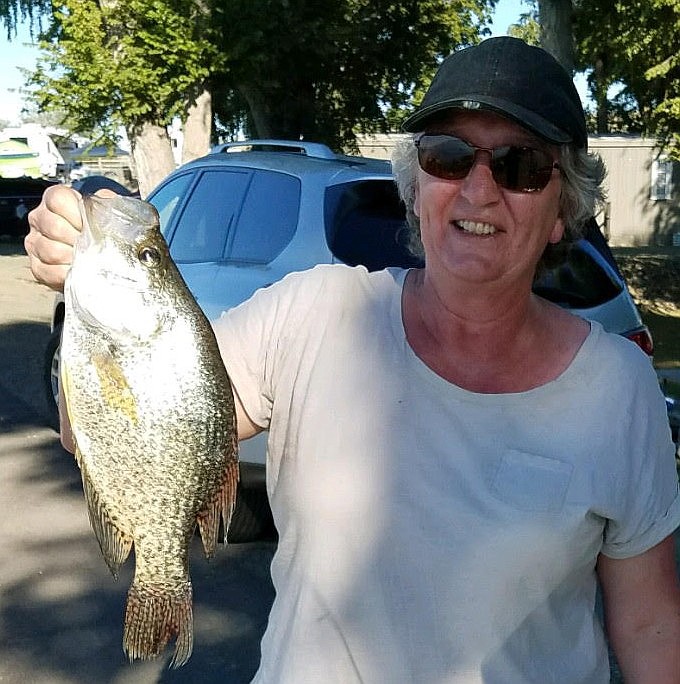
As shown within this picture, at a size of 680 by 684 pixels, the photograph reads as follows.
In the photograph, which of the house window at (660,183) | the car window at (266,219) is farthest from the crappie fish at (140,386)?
the house window at (660,183)

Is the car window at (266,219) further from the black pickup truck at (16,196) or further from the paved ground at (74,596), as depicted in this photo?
the black pickup truck at (16,196)

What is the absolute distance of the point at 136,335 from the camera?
4.86 ft

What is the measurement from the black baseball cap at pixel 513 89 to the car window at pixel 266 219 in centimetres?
279

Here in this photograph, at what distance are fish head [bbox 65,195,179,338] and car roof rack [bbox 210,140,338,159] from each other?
3.69 metres

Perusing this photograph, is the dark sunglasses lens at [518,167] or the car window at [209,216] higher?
the dark sunglasses lens at [518,167]

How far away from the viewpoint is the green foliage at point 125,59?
11609mm

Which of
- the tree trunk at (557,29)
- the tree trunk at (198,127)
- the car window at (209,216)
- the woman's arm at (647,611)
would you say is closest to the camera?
the woman's arm at (647,611)

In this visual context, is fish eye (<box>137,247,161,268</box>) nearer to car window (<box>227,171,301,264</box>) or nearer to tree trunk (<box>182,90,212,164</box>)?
car window (<box>227,171,301,264</box>)

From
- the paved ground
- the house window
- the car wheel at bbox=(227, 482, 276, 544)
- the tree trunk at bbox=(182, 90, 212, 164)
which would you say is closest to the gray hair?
the paved ground

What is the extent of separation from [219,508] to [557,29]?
29.9 ft

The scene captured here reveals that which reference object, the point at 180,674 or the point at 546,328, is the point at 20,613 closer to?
the point at 180,674

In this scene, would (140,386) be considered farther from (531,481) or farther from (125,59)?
(125,59)

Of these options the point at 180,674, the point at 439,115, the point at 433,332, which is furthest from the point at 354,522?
the point at 180,674

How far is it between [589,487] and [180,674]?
2.54 meters
